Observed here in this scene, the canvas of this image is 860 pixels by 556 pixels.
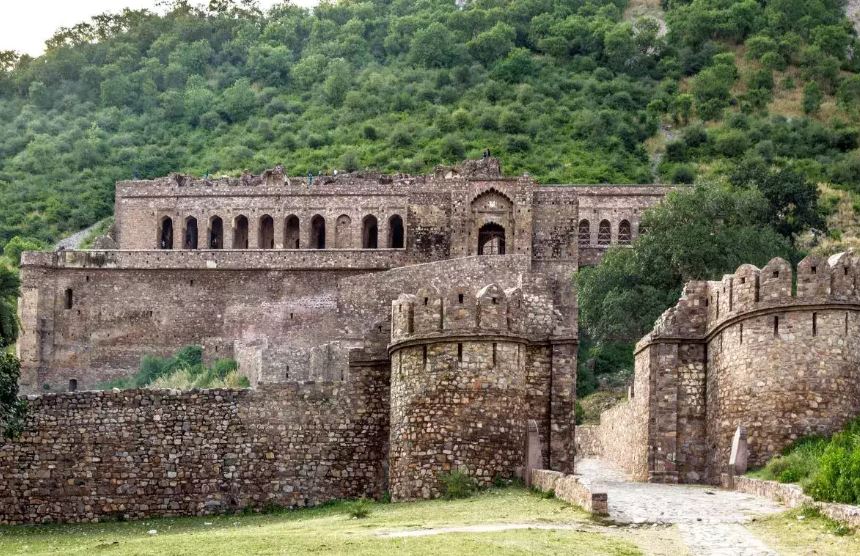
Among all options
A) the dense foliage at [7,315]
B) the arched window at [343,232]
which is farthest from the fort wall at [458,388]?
the arched window at [343,232]

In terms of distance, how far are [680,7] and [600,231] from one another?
69.1 m

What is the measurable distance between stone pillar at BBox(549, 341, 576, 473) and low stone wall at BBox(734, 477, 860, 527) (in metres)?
2.93

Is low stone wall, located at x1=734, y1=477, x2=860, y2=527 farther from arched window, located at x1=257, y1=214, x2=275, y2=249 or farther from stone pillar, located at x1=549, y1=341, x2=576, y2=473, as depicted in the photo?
arched window, located at x1=257, y1=214, x2=275, y2=249

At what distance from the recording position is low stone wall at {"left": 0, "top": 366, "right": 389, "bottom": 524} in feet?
111

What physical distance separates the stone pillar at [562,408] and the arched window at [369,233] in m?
44.6

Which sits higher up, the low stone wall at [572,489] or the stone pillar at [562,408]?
the stone pillar at [562,408]

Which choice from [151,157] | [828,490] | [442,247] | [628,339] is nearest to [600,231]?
[442,247]

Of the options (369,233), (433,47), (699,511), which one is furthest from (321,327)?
(433,47)

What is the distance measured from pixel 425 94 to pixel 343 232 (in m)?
53.2

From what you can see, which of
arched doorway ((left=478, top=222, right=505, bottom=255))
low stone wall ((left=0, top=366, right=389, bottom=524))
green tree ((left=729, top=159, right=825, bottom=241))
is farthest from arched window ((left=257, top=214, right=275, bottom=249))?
low stone wall ((left=0, top=366, right=389, bottom=524))

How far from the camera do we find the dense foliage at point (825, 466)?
26.2 metres

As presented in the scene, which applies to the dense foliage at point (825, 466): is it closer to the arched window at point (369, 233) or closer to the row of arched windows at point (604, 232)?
the arched window at point (369, 233)

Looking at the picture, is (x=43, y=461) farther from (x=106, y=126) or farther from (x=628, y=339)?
(x=106, y=126)

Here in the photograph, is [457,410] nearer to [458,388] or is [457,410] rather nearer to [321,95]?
[458,388]
